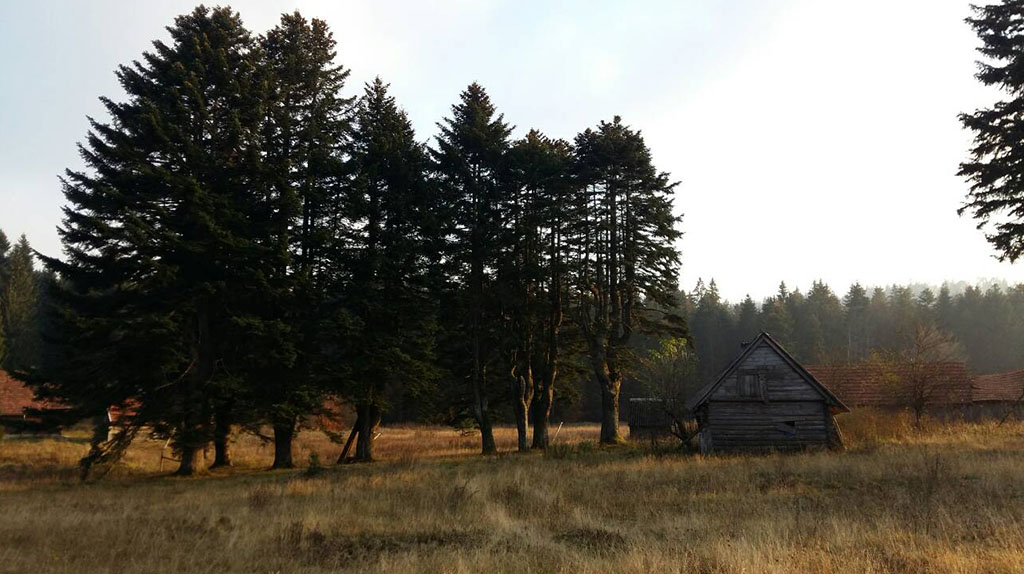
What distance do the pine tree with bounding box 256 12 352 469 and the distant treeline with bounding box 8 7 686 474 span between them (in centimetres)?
11

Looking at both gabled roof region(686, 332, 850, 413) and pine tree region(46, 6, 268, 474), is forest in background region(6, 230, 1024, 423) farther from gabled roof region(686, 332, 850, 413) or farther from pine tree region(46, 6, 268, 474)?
pine tree region(46, 6, 268, 474)

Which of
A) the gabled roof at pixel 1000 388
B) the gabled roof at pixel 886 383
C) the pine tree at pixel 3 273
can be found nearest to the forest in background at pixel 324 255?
the gabled roof at pixel 886 383

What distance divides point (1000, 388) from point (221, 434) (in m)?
49.5

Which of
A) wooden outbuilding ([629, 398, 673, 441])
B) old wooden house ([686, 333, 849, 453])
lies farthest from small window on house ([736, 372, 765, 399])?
wooden outbuilding ([629, 398, 673, 441])


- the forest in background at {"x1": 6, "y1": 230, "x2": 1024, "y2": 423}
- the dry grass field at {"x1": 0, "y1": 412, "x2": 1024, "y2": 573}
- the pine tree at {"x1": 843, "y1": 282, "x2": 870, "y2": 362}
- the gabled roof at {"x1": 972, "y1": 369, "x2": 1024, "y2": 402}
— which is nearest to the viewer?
the dry grass field at {"x1": 0, "y1": 412, "x2": 1024, "y2": 573}

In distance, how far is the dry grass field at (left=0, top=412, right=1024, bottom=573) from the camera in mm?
8672

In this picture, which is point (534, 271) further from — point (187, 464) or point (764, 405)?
point (187, 464)

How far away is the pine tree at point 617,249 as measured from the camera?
1305 inches

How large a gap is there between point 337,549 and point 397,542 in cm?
110

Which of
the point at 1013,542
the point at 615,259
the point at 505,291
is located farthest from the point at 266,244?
the point at 1013,542

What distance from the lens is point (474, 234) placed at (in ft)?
108

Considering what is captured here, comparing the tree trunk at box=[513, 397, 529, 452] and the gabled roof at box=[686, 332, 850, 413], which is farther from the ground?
the gabled roof at box=[686, 332, 850, 413]

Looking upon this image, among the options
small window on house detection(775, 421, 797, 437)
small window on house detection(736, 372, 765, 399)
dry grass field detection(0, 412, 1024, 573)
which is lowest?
dry grass field detection(0, 412, 1024, 573)

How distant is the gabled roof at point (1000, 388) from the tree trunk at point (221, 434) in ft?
155
